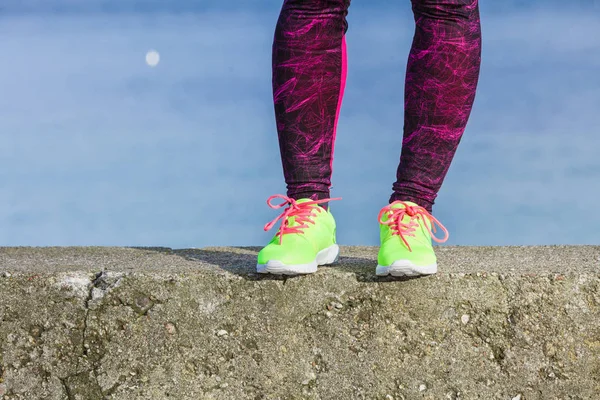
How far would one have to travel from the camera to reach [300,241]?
1495 millimetres

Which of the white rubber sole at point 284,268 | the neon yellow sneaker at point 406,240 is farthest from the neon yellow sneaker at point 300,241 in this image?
the neon yellow sneaker at point 406,240

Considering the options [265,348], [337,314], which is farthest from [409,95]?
[265,348]

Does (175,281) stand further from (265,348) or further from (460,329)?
(460,329)

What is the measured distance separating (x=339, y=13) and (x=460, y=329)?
715 mm

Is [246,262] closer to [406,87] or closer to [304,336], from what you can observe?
[304,336]

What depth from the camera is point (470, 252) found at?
193 centimetres

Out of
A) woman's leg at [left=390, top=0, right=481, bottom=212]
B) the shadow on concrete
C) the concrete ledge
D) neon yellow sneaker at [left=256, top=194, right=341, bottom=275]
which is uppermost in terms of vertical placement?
woman's leg at [left=390, top=0, right=481, bottom=212]

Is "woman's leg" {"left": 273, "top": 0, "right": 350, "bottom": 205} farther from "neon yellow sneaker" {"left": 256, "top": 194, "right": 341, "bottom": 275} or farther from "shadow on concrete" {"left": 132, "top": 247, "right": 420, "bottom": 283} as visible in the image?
"shadow on concrete" {"left": 132, "top": 247, "right": 420, "bottom": 283}

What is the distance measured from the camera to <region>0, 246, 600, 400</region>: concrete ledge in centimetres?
144

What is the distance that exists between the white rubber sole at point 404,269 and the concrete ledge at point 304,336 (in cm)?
4

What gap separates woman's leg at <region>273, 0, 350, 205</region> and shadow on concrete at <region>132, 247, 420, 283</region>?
19 cm

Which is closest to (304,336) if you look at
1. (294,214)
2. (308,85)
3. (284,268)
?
(284,268)

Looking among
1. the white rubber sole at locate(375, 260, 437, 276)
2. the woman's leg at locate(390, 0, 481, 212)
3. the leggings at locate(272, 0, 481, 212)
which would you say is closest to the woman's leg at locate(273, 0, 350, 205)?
the leggings at locate(272, 0, 481, 212)

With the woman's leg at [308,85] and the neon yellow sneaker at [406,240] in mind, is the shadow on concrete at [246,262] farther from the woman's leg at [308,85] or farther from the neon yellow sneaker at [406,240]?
the woman's leg at [308,85]
